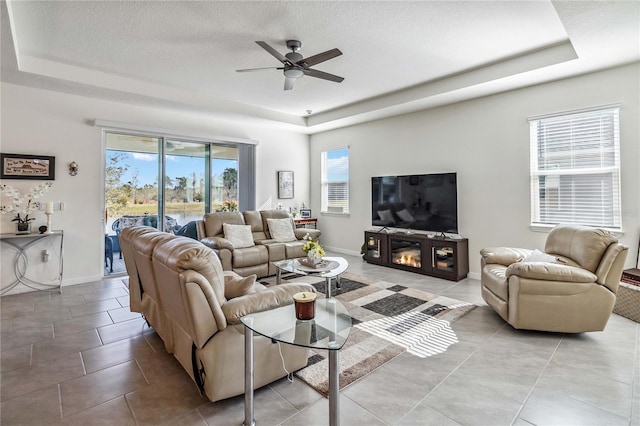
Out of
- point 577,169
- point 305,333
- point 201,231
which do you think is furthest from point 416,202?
point 305,333

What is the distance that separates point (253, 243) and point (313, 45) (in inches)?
121

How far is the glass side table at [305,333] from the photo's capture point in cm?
140

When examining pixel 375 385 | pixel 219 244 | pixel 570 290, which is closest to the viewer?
pixel 375 385

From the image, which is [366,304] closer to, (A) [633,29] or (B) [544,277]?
(B) [544,277]

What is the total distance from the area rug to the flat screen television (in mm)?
1301

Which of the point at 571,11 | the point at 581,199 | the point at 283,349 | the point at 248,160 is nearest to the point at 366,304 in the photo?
the point at 283,349

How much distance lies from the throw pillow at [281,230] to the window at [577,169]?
12.1 ft

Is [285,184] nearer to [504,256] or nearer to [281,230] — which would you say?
[281,230]

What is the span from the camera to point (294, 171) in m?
7.25

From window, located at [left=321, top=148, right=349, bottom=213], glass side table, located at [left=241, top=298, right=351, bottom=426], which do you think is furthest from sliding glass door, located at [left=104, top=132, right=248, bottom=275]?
glass side table, located at [left=241, top=298, right=351, bottom=426]

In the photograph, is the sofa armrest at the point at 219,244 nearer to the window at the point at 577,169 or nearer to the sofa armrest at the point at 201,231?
the sofa armrest at the point at 201,231

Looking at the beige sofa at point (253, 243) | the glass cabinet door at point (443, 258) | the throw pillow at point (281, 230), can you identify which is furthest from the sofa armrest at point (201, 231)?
the glass cabinet door at point (443, 258)

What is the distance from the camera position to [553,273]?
2730 millimetres

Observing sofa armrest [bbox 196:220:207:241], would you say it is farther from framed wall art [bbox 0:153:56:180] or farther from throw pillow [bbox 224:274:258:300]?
throw pillow [bbox 224:274:258:300]
